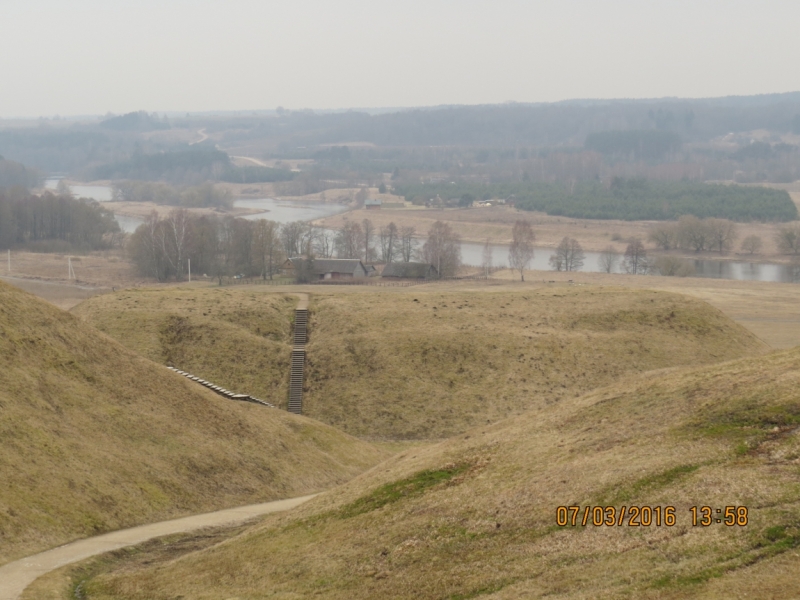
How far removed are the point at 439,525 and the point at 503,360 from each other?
27.5 meters

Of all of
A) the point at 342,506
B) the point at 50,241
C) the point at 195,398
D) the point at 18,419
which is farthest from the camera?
the point at 50,241

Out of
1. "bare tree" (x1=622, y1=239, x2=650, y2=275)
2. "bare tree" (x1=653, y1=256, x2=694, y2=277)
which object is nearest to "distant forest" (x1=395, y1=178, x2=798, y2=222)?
"bare tree" (x1=622, y1=239, x2=650, y2=275)

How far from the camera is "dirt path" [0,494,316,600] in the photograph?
750 inches

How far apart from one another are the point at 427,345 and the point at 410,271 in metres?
42.9

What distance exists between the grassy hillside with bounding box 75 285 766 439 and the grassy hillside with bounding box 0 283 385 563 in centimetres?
703

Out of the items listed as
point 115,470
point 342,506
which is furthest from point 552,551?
point 115,470

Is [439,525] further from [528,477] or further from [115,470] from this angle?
[115,470]

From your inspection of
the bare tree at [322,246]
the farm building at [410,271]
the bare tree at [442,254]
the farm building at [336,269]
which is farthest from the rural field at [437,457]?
the bare tree at [322,246]

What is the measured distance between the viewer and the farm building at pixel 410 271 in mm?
87562

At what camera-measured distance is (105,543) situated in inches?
871

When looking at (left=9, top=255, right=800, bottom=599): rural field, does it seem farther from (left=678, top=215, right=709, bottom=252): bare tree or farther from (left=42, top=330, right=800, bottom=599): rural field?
(left=678, top=215, right=709, bottom=252): bare tree

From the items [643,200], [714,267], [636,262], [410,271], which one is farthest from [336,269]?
[643,200]

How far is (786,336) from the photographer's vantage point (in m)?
58.1

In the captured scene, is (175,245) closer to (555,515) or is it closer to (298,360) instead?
(298,360)
